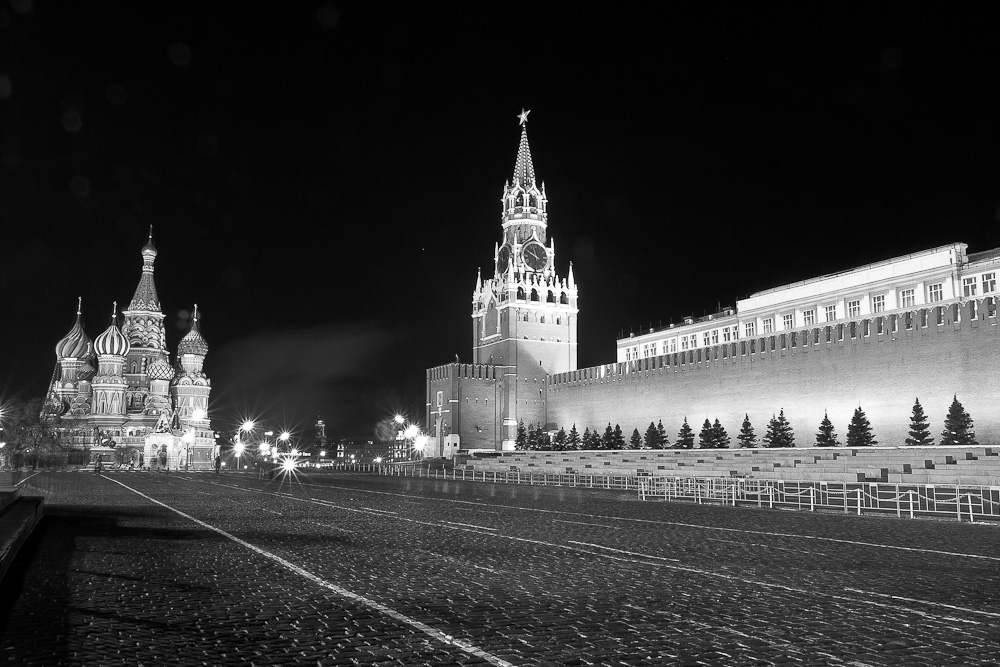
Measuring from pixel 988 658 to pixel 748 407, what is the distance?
35.8 m

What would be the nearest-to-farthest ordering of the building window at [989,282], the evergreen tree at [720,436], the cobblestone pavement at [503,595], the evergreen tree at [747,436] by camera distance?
1. the cobblestone pavement at [503,595]
2. the building window at [989,282]
3. the evergreen tree at [747,436]
4. the evergreen tree at [720,436]

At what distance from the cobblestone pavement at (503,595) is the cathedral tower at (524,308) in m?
47.0

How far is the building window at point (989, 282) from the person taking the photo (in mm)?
34469

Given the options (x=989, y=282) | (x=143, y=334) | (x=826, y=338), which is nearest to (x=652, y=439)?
(x=826, y=338)

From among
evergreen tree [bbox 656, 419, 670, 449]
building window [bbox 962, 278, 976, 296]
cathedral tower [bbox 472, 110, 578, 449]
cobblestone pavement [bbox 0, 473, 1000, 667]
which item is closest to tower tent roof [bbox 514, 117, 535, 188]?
cathedral tower [bbox 472, 110, 578, 449]

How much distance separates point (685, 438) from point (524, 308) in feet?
71.7

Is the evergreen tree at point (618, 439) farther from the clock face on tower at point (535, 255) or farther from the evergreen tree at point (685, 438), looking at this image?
the clock face on tower at point (535, 255)

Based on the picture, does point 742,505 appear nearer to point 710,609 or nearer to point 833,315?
point 710,609

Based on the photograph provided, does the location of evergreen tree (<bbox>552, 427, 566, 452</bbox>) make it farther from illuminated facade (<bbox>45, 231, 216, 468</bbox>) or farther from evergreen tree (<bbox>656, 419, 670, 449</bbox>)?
illuminated facade (<bbox>45, 231, 216, 468</bbox>)

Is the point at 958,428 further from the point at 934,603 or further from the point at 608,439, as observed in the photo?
the point at 934,603

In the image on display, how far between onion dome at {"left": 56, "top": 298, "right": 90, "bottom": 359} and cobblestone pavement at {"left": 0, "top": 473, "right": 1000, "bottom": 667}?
59.8 metres

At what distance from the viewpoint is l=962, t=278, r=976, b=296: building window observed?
3544 centimetres

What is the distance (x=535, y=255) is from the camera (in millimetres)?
62781

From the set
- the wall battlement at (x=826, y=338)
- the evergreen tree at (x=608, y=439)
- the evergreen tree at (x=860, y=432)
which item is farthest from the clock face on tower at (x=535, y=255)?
the evergreen tree at (x=860, y=432)
